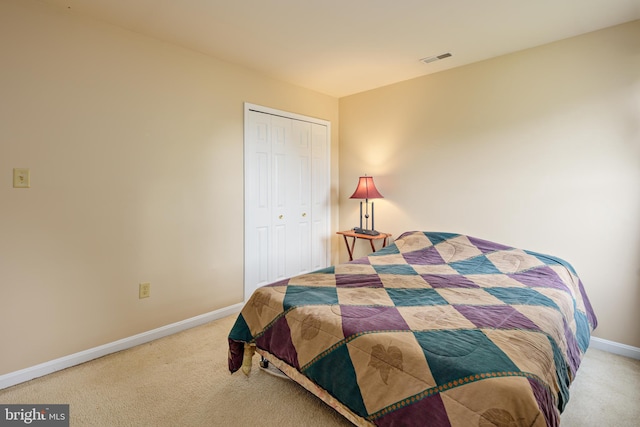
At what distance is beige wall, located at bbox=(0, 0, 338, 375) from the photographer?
1.91 m

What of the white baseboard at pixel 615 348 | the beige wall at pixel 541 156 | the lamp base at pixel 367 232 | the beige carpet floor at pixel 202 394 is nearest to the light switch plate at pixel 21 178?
the beige carpet floor at pixel 202 394

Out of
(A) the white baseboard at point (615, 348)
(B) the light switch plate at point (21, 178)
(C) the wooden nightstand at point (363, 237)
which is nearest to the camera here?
(B) the light switch plate at point (21, 178)

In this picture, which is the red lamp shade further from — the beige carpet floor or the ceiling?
the beige carpet floor

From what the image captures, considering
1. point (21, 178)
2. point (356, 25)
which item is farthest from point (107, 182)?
point (356, 25)

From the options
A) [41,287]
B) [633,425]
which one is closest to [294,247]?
[41,287]

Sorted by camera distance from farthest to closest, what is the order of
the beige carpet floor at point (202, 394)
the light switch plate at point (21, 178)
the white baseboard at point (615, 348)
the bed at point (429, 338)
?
1. the white baseboard at point (615, 348)
2. the light switch plate at point (21, 178)
3. the beige carpet floor at point (202, 394)
4. the bed at point (429, 338)

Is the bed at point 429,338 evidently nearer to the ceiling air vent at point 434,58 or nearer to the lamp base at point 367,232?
the lamp base at point 367,232

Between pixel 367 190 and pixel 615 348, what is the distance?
239 cm

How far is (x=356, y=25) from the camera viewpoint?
2.25m

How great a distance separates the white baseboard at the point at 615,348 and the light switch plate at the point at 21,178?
13.5 feet

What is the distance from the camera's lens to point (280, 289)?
76.0 inches

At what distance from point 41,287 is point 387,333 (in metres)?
2.18

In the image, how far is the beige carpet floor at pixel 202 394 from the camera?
5.33ft

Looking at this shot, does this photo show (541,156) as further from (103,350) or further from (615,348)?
(103,350)
